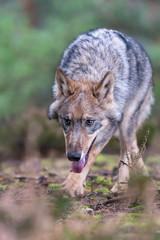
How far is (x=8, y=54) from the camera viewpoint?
14.6 m

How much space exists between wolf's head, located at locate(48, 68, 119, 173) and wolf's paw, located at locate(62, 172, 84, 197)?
207 millimetres

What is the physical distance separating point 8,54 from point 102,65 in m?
8.64

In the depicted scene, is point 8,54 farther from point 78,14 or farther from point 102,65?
point 102,65

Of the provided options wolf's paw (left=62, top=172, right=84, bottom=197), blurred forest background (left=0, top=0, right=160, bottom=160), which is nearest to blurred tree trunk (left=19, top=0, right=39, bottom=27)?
blurred forest background (left=0, top=0, right=160, bottom=160)

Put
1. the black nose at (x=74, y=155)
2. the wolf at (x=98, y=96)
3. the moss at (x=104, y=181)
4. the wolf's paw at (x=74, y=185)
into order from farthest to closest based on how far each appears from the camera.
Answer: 1. the moss at (x=104, y=181)
2. the wolf's paw at (x=74, y=185)
3. the wolf at (x=98, y=96)
4. the black nose at (x=74, y=155)

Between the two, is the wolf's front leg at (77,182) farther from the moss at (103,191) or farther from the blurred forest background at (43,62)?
the blurred forest background at (43,62)

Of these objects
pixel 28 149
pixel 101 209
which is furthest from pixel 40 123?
pixel 101 209

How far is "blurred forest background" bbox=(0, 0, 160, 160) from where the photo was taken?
35.3 feet

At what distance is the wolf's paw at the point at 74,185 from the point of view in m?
5.84

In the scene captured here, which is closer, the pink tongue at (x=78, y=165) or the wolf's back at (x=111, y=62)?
the pink tongue at (x=78, y=165)

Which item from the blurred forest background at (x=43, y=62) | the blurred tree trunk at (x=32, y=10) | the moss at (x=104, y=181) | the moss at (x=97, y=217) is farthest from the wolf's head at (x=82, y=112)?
the blurred tree trunk at (x=32, y=10)

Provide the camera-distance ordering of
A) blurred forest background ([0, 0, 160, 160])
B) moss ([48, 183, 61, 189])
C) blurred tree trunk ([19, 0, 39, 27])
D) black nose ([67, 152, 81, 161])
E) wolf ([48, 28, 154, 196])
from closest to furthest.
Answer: black nose ([67, 152, 81, 161]), wolf ([48, 28, 154, 196]), moss ([48, 183, 61, 189]), blurred forest background ([0, 0, 160, 160]), blurred tree trunk ([19, 0, 39, 27])

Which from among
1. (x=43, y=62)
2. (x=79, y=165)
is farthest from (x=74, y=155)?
(x=43, y=62)

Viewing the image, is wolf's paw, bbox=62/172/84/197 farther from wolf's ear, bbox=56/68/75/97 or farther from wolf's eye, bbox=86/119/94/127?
wolf's ear, bbox=56/68/75/97
